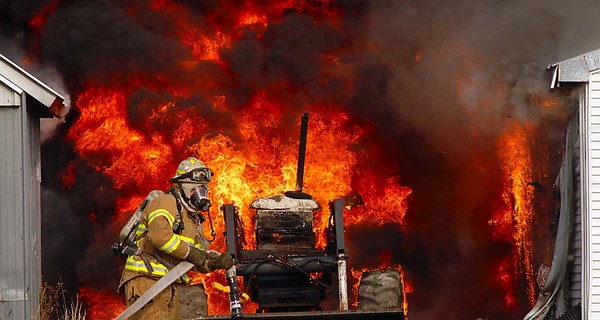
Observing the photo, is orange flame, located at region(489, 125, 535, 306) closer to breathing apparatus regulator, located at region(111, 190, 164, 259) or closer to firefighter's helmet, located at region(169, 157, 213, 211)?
firefighter's helmet, located at region(169, 157, 213, 211)

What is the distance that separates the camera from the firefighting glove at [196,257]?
12562 mm

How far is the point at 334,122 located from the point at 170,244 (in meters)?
9.85

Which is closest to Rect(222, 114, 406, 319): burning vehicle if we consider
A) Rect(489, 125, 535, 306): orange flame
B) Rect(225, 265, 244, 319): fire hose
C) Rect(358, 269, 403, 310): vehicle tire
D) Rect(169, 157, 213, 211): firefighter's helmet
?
Rect(358, 269, 403, 310): vehicle tire

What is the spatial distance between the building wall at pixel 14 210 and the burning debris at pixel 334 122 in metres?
6.53

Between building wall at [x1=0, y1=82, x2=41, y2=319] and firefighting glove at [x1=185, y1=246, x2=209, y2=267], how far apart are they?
2.55m

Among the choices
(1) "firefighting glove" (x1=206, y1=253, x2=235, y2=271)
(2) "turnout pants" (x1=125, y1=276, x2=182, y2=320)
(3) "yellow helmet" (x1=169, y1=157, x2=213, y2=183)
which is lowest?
(2) "turnout pants" (x1=125, y1=276, x2=182, y2=320)

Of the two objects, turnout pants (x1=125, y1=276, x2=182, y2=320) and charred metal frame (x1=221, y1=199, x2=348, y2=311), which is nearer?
turnout pants (x1=125, y1=276, x2=182, y2=320)

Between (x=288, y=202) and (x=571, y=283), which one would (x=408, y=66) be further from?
(x=571, y=283)

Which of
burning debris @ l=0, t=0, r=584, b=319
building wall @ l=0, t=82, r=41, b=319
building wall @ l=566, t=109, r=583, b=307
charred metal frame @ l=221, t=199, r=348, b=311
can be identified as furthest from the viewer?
burning debris @ l=0, t=0, r=584, b=319

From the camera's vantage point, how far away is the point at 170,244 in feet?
40.6

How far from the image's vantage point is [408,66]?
22141mm

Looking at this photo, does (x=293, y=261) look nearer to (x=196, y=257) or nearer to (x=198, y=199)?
(x=198, y=199)

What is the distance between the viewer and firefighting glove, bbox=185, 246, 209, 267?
12562mm

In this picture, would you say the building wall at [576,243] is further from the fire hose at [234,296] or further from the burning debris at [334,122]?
the burning debris at [334,122]
